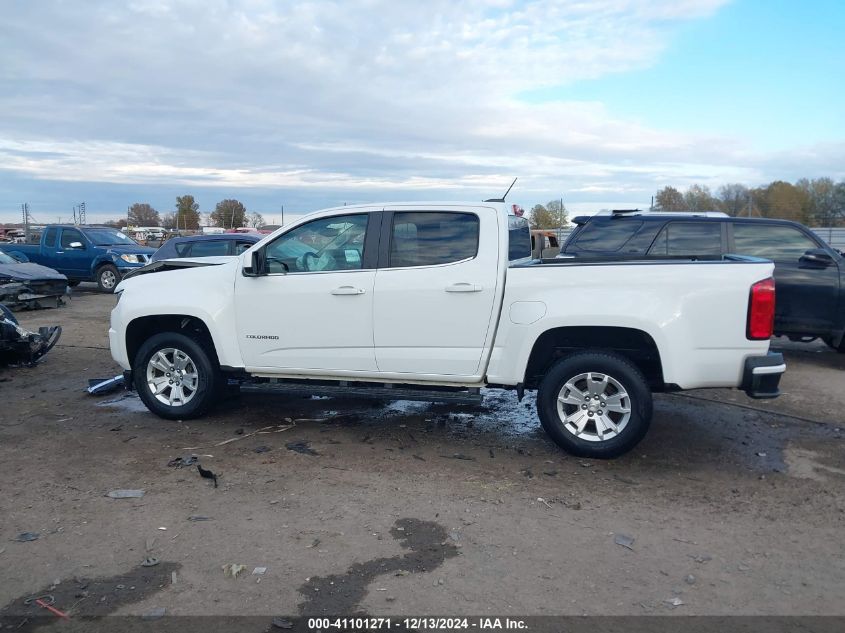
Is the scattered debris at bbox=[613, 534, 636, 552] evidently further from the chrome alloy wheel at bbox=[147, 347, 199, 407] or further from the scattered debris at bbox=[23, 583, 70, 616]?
the chrome alloy wheel at bbox=[147, 347, 199, 407]

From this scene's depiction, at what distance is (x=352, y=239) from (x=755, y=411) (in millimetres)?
4307

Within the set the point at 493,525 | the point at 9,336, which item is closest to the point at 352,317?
the point at 493,525

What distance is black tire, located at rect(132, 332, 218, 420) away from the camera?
6477 millimetres

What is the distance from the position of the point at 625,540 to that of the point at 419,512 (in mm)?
1284

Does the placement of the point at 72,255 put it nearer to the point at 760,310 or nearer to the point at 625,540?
the point at 760,310

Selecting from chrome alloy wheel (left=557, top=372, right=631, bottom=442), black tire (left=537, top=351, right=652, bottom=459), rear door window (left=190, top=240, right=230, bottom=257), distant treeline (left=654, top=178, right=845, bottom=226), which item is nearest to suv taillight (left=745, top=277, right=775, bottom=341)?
black tire (left=537, top=351, right=652, bottom=459)

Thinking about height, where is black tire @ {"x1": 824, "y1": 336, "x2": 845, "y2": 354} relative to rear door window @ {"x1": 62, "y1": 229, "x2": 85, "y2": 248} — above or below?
below

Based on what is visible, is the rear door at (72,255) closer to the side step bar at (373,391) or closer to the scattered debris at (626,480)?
the side step bar at (373,391)

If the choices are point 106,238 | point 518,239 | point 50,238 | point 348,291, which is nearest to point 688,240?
point 518,239

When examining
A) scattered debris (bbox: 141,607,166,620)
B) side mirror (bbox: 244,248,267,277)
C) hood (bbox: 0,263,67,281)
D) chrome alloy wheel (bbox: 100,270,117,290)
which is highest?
side mirror (bbox: 244,248,267,277)

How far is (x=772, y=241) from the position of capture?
30.1 ft

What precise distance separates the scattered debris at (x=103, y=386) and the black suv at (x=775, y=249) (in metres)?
5.56

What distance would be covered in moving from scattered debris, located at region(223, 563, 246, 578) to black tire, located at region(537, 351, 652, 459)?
263 centimetres

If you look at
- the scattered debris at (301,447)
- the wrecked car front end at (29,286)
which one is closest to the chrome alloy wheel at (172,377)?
the scattered debris at (301,447)
